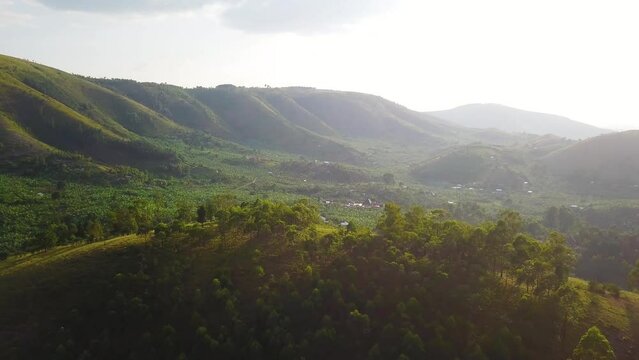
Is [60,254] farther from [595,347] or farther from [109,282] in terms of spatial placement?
[595,347]

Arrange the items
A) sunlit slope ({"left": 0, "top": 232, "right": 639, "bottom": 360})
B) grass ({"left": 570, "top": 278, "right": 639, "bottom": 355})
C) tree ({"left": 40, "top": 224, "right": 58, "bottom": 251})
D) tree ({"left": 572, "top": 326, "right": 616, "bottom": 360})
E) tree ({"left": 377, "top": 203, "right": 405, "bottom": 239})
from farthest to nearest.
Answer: tree ({"left": 40, "top": 224, "right": 58, "bottom": 251}) < tree ({"left": 377, "top": 203, "right": 405, "bottom": 239}) < grass ({"left": 570, "top": 278, "right": 639, "bottom": 355}) < sunlit slope ({"left": 0, "top": 232, "right": 639, "bottom": 360}) < tree ({"left": 572, "top": 326, "right": 616, "bottom": 360})

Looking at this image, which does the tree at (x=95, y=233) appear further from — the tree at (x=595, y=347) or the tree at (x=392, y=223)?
the tree at (x=595, y=347)

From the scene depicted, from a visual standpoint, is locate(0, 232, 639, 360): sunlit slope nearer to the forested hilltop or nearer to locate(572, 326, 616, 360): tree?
the forested hilltop

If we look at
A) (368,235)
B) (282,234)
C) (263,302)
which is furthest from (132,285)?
(368,235)

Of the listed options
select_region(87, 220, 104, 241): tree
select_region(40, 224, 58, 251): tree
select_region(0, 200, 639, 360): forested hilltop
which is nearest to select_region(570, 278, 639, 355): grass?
select_region(0, 200, 639, 360): forested hilltop

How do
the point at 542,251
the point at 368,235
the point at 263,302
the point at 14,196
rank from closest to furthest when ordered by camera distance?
the point at 263,302
the point at 542,251
the point at 368,235
the point at 14,196

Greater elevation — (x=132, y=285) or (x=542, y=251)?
(x=542, y=251)

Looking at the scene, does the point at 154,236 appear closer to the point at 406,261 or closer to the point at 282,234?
the point at 282,234

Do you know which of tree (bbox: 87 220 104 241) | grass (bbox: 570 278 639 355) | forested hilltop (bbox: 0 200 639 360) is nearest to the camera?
forested hilltop (bbox: 0 200 639 360)

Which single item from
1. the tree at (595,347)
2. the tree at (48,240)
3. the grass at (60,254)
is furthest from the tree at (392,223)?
the tree at (48,240)
